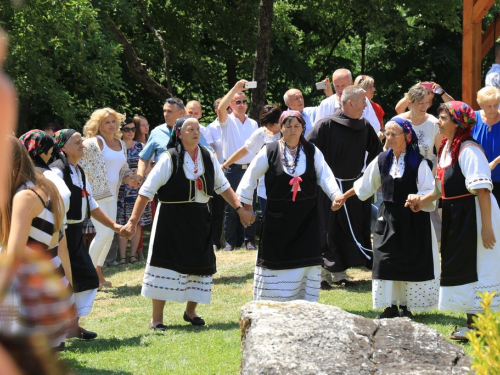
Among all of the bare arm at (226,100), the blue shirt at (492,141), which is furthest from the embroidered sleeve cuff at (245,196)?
the bare arm at (226,100)

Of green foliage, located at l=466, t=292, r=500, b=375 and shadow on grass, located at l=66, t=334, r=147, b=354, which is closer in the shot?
green foliage, located at l=466, t=292, r=500, b=375

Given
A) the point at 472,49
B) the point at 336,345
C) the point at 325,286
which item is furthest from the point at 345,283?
the point at 336,345

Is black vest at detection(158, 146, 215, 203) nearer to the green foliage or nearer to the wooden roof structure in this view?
the green foliage

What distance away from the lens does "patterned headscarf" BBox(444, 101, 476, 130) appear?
6493 millimetres

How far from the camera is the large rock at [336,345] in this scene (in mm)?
4508

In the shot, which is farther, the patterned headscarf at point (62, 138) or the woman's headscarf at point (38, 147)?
the patterned headscarf at point (62, 138)

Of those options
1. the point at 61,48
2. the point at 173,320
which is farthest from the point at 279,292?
the point at 61,48

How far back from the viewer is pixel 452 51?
18.8m

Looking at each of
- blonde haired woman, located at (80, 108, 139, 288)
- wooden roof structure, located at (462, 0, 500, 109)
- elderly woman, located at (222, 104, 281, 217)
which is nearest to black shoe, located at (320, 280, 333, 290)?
elderly woman, located at (222, 104, 281, 217)

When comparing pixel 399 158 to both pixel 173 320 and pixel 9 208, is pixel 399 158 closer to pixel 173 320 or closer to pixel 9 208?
pixel 173 320

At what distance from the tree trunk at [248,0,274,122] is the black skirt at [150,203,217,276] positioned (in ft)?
20.7

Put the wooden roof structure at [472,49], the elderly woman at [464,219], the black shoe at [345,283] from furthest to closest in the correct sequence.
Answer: the wooden roof structure at [472,49]
the black shoe at [345,283]
the elderly woman at [464,219]

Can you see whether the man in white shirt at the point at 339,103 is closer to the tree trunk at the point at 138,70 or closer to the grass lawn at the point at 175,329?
the grass lawn at the point at 175,329

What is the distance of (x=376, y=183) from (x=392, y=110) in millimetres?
12331
